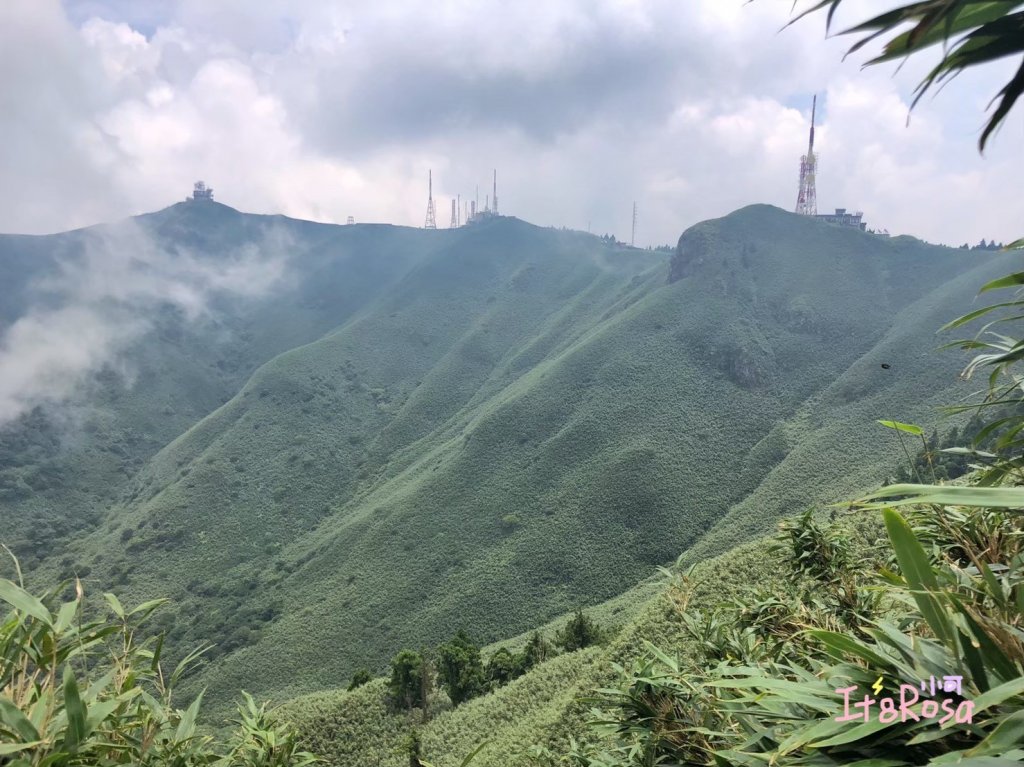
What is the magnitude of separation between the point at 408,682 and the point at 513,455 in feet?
164

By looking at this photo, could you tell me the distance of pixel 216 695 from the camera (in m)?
54.8

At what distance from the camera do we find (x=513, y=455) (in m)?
83.7

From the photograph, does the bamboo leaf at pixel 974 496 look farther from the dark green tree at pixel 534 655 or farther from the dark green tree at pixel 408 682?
the dark green tree at pixel 534 655

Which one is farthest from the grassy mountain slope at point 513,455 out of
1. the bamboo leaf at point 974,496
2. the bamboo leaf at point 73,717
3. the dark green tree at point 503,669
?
the bamboo leaf at point 974,496

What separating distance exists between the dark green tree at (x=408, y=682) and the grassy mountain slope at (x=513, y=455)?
20.1 metres

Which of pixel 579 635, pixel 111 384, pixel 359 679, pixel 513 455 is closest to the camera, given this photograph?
pixel 579 635

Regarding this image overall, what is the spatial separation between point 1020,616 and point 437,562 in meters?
66.4

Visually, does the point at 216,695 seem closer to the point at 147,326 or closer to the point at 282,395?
the point at 282,395

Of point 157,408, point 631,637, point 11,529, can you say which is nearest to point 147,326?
point 157,408

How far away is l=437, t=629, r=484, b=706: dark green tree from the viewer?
35.8 meters

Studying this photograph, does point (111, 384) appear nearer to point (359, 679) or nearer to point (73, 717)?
point (359, 679)

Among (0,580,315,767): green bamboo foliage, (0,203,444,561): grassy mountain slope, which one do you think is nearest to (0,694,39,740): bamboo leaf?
(0,580,315,767): green bamboo foliage

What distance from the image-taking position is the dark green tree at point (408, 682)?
34.4m

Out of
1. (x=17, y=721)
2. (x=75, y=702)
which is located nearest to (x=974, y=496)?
(x=75, y=702)
